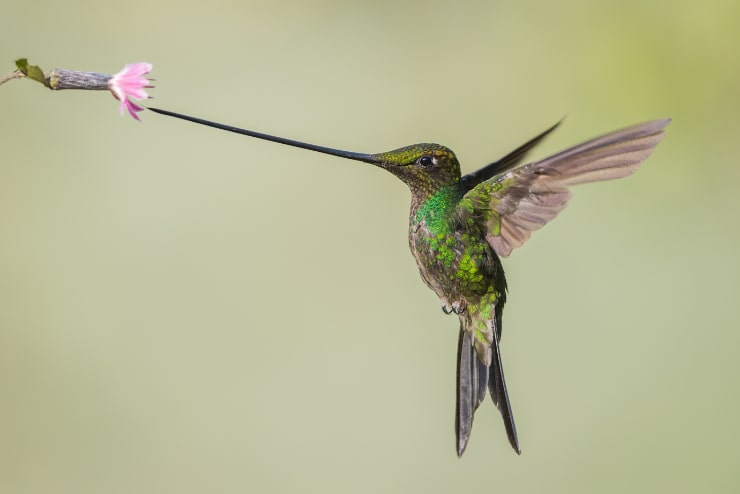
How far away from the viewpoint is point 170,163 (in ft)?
9.41

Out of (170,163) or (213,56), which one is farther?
(213,56)

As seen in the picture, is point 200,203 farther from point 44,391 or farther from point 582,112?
point 582,112

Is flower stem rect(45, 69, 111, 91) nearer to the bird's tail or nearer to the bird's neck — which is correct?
the bird's neck

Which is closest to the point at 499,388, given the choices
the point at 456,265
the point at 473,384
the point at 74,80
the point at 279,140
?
the point at 473,384

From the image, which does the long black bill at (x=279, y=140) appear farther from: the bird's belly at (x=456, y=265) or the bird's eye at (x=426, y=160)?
the bird's belly at (x=456, y=265)

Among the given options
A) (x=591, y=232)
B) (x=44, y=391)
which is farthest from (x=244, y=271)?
(x=591, y=232)

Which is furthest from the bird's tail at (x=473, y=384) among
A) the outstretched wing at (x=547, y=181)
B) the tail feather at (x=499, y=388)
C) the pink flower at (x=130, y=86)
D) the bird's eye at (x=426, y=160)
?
the pink flower at (x=130, y=86)

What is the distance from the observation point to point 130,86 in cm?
98

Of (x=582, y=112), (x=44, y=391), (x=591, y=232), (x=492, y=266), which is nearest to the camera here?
(x=492, y=266)

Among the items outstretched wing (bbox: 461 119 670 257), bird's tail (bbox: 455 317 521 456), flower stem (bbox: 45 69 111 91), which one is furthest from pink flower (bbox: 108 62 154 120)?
bird's tail (bbox: 455 317 521 456)

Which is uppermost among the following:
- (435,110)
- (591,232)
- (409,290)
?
(435,110)

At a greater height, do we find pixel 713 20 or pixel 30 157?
pixel 713 20

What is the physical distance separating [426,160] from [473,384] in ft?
1.16

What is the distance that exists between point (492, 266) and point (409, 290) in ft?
5.11
